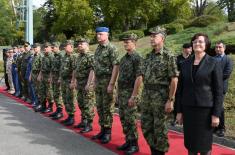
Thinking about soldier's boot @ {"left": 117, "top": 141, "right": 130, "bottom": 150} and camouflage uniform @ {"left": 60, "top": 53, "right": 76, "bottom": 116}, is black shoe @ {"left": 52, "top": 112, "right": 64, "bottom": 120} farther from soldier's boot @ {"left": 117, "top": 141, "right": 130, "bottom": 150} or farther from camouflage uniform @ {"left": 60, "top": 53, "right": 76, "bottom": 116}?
soldier's boot @ {"left": 117, "top": 141, "right": 130, "bottom": 150}

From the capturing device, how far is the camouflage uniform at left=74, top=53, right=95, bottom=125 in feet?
28.0

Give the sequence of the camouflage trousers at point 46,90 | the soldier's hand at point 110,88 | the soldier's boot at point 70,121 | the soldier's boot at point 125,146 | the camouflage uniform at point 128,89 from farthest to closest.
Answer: the camouflage trousers at point 46,90 → the soldier's boot at point 70,121 → the soldier's hand at point 110,88 → the soldier's boot at point 125,146 → the camouflage uniform at point 128,89

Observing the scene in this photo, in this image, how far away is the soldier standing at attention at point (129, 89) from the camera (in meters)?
6.88

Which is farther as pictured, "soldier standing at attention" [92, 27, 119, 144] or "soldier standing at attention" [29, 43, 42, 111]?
"soldier standing at attention" [29, 43, 42, 111]

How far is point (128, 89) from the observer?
7.00 meters

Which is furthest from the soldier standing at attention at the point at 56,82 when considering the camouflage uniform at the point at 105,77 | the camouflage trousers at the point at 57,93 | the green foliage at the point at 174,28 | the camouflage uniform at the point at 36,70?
the green foliage at the point at 174,28

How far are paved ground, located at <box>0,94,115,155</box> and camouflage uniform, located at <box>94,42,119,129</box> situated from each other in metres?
0.56

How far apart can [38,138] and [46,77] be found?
3.07 meters

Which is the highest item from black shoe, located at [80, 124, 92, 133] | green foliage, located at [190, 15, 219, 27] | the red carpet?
green foliage, located at [190, 15, 219, 27]

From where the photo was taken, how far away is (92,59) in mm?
8484

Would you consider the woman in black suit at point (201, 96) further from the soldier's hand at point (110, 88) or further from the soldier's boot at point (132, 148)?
the soldier's hand at point (110, 88)

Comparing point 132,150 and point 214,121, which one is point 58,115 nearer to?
point 132,150

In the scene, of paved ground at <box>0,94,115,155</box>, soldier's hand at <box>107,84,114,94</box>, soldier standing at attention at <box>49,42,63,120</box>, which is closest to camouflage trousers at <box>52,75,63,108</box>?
soldier standing at attention at <box>49,42,63,120</box>

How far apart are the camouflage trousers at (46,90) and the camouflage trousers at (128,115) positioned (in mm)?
4253
